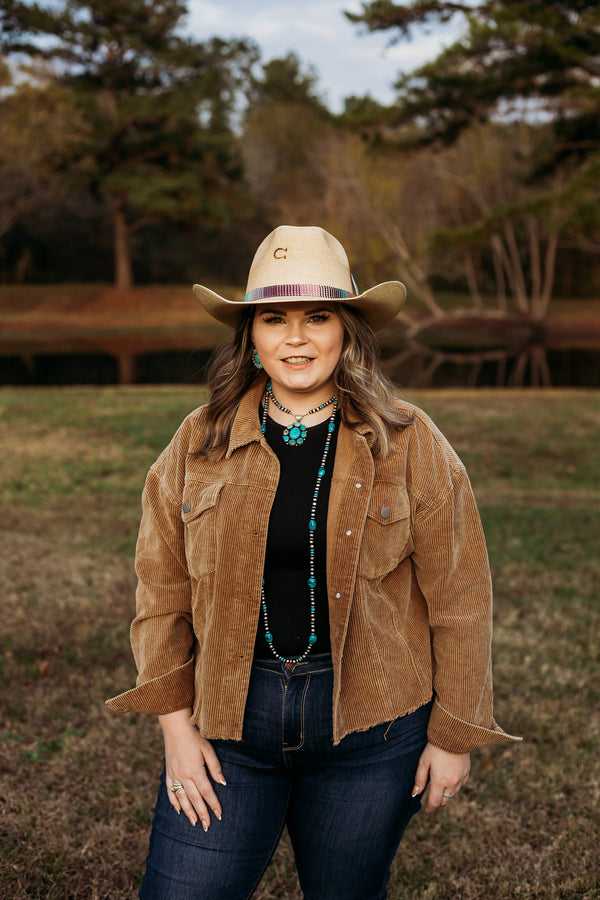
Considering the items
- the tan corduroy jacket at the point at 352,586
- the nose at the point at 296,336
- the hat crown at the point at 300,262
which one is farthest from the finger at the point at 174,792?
the hat crown at the point at 300,262

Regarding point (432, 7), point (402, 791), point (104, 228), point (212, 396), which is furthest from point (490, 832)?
point (104, 228)

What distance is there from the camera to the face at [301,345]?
1.83 m

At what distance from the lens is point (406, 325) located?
33.8m

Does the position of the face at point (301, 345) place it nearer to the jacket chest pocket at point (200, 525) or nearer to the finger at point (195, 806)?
the jacket chest pocket at point (200, 525)

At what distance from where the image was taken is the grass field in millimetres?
Result: 2680

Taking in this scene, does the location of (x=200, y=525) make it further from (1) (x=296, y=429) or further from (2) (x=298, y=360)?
(2) (x=298, y=360)

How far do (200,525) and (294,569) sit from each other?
23 cm

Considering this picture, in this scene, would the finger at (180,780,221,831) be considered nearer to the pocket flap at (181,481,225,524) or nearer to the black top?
the black top

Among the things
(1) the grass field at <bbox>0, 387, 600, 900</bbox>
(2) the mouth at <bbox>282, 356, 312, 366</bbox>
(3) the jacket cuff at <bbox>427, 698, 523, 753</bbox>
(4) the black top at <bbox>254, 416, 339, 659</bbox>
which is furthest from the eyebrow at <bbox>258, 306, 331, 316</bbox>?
(1) the grass field at <bbox>0, 387, 600, 900</bbox>

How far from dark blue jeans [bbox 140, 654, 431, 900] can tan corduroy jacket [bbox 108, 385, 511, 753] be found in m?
0.06

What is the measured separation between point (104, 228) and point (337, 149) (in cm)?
1361

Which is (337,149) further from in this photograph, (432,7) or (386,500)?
(386,500)

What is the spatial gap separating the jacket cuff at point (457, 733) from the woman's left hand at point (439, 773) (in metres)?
0.03

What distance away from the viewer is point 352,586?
174cm
